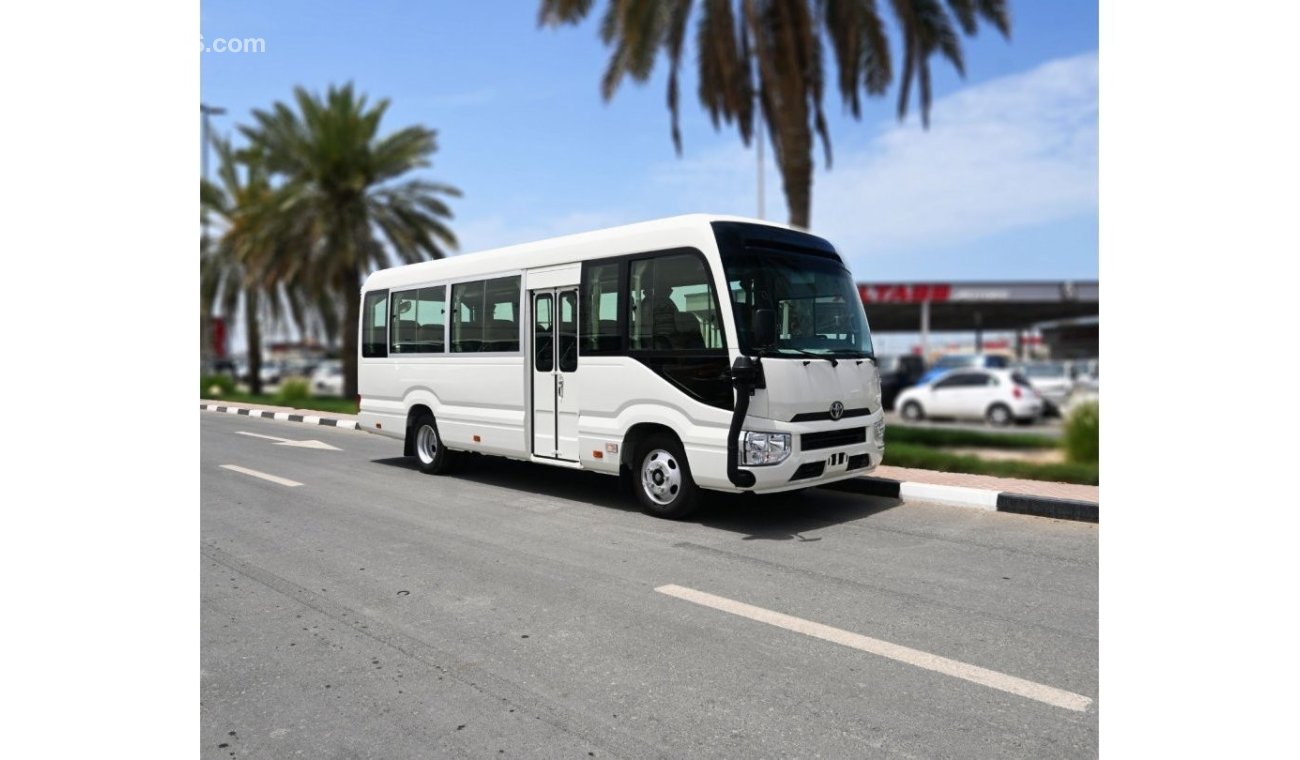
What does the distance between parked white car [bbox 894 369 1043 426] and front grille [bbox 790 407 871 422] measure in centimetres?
1289

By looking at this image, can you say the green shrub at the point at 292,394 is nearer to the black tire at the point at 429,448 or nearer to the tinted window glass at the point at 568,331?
the black tire at the point at 429,448

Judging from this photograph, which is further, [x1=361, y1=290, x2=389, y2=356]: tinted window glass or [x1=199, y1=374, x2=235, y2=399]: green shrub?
[x1=199, y1=374, x2=235, y2=399]: green shrub

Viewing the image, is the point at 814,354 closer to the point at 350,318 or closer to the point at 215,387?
the point at 350,318

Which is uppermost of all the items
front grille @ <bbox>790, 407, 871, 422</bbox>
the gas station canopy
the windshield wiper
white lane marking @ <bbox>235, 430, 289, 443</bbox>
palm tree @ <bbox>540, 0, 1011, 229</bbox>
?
palm tree @ <bbox>540, 0, 1011, 229</bbox>

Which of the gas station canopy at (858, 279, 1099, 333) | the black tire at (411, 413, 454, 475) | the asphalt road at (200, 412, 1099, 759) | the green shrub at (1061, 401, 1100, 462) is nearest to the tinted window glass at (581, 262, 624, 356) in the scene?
the asphalt road at (200, 412, 1099, 759)

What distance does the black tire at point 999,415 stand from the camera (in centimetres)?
1903

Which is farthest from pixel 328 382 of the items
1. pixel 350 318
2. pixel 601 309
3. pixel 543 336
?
pixel 601 309

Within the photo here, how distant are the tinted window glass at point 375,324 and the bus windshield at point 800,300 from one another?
578 cm

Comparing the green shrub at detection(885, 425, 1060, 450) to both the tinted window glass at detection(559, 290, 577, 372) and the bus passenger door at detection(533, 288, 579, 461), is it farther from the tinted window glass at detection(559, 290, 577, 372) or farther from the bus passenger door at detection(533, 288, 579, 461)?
the tinted window glass at detection(559, 290, 577, 372)

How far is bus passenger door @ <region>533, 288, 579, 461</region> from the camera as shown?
8.20 meters

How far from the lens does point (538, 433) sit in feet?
28.2

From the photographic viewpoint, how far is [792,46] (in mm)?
13133

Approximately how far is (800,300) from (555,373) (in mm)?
2573

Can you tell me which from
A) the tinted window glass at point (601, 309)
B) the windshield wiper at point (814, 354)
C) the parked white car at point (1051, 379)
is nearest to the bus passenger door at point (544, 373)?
the tinted window glass at point (601, 309)
